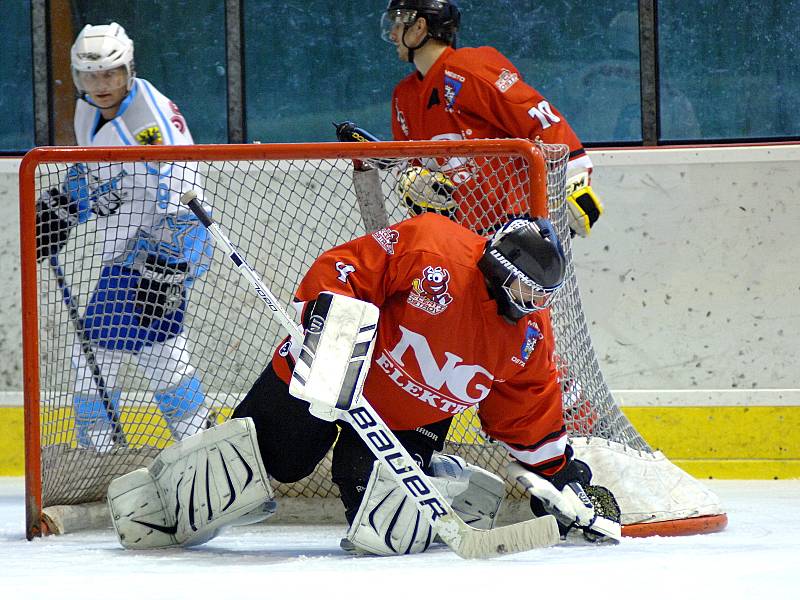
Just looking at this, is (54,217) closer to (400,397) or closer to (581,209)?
(400,397)

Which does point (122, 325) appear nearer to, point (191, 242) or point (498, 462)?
point (191, 242)

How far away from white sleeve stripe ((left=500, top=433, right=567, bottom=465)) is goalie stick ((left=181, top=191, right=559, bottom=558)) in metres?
0.24

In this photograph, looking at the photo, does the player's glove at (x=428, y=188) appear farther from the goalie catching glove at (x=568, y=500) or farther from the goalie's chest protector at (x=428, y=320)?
the goalie catching glove at (x=568, y=500)

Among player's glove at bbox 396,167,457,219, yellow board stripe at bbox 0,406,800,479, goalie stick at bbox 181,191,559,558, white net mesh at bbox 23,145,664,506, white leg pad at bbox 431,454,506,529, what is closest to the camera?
goalie stick at bbox 181,191,559,558

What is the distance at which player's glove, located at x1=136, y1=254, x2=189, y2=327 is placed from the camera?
3.65 metres

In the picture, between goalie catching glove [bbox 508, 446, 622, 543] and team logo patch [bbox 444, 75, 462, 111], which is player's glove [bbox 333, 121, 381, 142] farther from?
goalie catching glove [bbox 508, 446, 622, 543]

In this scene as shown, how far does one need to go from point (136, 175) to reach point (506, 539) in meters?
1.53

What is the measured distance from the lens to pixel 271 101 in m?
4.90

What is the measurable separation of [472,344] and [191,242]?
119 centimetres

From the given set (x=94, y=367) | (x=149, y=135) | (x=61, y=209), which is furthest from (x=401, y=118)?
(x=94, y=367)

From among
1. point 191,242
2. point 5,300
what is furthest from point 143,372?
point 5,300

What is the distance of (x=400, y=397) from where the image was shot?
290cm

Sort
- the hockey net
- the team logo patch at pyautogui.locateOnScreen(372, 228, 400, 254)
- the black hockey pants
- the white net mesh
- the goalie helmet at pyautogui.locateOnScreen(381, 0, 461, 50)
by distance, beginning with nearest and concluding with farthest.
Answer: the team logo patch at pyautogui.locateOnScreen(372, 228, 400, 254) < the black hockey pants < the hockey net < the white net mesh < the goalie helmet at pyautogui.locateOnScreen(381, 0, 461, 50)

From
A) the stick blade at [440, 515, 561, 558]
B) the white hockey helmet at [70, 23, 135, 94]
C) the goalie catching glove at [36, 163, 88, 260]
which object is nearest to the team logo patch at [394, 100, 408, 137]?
the white hockey helmet at [70, 23, 135, 94]
